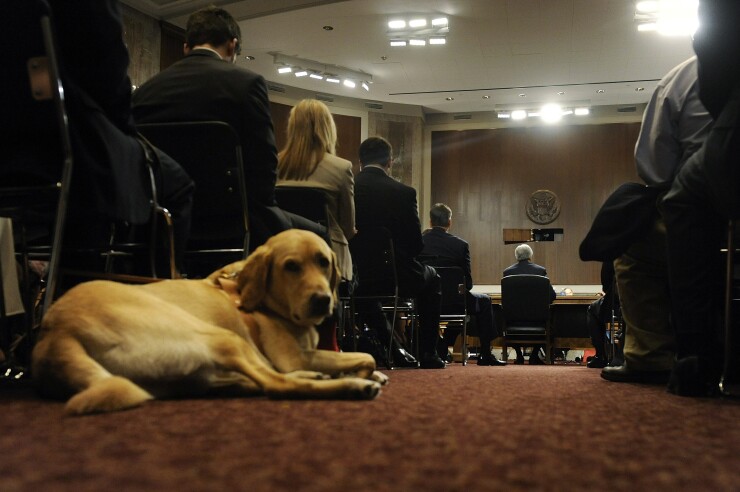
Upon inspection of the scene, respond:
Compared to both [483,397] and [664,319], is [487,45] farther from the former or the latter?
[483,397]

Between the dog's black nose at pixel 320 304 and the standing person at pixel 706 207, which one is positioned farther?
the standing person at pixel 706 207

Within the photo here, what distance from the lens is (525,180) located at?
13.6m

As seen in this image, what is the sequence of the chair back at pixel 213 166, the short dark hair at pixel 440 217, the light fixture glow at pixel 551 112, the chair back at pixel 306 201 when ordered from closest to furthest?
the chair back at pixel 213 166
the chair back at pixel 306 201
the short dark hair at pixel 440 217
the light fixture glow at pixel 551 112

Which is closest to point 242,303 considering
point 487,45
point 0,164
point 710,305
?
point 0,164

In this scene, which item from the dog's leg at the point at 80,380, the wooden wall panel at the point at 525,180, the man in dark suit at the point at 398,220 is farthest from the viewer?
the wooden wall panel at the point at 525,180

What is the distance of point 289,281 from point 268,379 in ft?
1.06

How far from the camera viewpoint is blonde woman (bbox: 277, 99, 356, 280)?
3.55 m

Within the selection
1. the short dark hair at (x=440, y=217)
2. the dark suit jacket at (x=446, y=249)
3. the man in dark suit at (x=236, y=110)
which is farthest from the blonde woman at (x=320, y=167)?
the short dark hair at (x=440, y=217)

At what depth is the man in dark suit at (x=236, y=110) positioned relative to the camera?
2.62 m

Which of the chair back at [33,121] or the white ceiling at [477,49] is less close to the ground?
the white ceiling at [477,49]

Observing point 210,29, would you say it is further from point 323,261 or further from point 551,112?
point 551,112

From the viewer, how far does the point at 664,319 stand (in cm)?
277

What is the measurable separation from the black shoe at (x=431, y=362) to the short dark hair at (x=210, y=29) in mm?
2368

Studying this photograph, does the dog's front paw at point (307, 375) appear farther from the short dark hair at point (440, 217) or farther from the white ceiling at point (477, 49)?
the white ceiling at point (477, 49)
